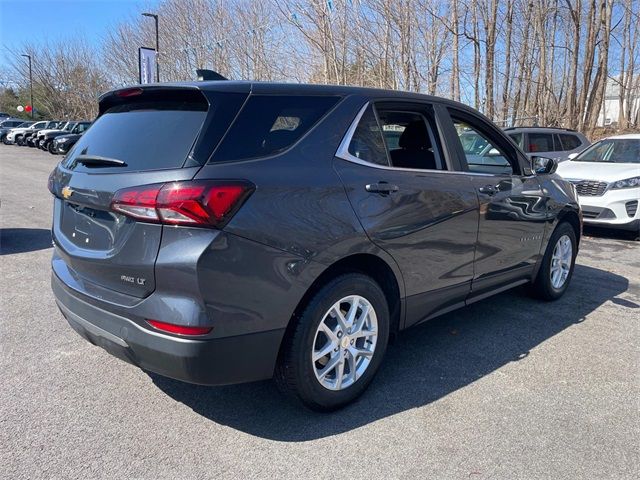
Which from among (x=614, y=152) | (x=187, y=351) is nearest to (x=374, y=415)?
(x=187, y=351)

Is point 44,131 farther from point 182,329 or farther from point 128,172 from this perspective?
point 182,329

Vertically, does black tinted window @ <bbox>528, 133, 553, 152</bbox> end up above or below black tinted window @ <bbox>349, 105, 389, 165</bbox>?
above

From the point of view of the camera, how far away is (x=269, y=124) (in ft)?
9.21

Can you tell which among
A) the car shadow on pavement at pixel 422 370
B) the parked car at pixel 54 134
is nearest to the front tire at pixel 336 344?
the car shadow on pavement at pixel 422 370

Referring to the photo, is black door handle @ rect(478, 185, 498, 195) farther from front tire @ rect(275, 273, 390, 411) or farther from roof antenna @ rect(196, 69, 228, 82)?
roof antenna @ rect(196, 69, 228, 82)

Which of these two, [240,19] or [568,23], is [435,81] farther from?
[240,19]

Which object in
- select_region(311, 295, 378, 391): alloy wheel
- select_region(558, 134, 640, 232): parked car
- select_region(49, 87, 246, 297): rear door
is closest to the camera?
select_region(49, 87, 246, 297): rear door

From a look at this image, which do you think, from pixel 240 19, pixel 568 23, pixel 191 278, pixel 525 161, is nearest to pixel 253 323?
pixel 191 278

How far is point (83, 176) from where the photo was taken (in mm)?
2959

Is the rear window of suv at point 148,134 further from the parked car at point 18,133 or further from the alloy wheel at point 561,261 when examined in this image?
the parked car at point 18,133

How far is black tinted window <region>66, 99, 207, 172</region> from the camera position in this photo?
262 centimetres

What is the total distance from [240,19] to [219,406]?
2785 centimetres

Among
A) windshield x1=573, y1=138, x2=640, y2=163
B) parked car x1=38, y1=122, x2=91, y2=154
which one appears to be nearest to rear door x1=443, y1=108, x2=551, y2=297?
windshield x1=573, y1=138, x2=640, y2=163

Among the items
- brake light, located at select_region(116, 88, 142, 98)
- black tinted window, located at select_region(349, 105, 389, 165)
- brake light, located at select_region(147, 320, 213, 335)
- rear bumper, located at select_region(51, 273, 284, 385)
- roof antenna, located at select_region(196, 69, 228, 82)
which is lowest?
rear bumper, located at select_region(51, 273, 284, 385)
